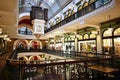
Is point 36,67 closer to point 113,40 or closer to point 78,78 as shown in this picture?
point 78,78

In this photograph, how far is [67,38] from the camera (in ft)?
52.6

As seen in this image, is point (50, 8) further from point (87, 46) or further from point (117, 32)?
point (117, 32)

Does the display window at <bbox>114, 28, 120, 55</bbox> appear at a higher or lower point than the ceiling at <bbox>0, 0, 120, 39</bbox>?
lower

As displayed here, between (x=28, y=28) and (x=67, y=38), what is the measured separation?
537 inches

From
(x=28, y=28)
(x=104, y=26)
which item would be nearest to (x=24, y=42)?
(x=28, y=28)

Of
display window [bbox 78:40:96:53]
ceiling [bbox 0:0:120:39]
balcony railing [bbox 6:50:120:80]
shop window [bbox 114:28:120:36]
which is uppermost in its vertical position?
ceiling [bbox 0:0:120:39]

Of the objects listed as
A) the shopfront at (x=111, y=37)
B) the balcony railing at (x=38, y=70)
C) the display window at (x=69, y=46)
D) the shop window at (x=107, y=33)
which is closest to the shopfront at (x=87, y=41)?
the shop window at (x=107, y=33)

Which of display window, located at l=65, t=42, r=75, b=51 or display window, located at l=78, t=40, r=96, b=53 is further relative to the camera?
display window, located at l=65, t=42, r=75, b=51

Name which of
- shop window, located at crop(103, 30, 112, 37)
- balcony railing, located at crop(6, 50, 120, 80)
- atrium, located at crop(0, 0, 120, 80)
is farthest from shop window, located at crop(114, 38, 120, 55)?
balcony railing, located at crop(6, 50, 120, 80)

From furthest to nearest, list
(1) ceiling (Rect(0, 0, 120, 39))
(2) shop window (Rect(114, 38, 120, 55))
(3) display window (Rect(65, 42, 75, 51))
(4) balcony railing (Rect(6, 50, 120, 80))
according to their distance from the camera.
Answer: (3) display window (Rect(65, 42, 75, 51)) < (2) shop window (Rect(114, 38, 120, 55)) < (1) ceiling (Rect(0, 0, 120, 39)) < (4) balcony railing (Rect(6, 50, 120, 80))

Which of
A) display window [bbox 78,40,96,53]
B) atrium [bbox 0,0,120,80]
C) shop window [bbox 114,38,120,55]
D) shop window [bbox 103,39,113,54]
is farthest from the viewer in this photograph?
display window [bbox 78,40,96,53]

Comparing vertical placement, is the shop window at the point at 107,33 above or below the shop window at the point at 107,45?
above

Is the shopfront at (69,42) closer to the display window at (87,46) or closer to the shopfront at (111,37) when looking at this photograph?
the display window at (87,46)

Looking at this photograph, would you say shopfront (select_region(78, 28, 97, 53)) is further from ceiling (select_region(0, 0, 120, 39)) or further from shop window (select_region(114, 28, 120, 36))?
shop window (select_region(114, 28, 120, 36))
